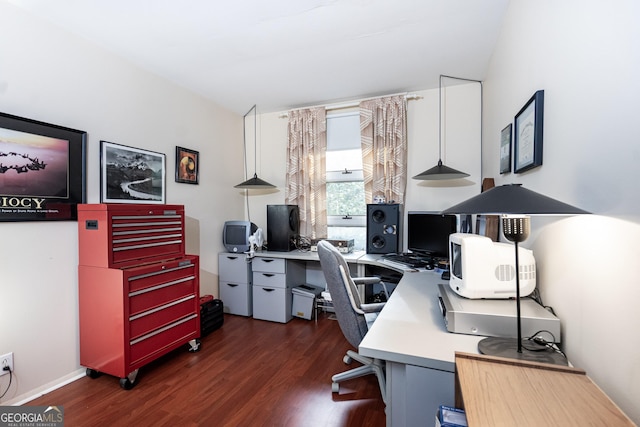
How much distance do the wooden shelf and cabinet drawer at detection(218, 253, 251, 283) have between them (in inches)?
104

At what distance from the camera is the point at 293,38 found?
212 centimetres

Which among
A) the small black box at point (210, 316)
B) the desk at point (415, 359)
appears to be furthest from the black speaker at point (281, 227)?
the desk at point (415, 359)

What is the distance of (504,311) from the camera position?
1.11 m

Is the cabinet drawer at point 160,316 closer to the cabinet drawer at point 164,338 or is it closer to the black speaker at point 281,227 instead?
the cabinet drawer at point 164,338

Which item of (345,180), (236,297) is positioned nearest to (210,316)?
(236,297)

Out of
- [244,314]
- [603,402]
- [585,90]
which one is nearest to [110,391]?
[244,314]

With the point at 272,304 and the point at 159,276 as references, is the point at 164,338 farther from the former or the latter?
the point at 272,304

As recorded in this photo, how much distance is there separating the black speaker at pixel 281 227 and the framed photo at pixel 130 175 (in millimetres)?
1127

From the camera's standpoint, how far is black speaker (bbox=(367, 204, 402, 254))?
9.49 feet

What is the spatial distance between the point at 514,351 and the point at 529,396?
0.31m

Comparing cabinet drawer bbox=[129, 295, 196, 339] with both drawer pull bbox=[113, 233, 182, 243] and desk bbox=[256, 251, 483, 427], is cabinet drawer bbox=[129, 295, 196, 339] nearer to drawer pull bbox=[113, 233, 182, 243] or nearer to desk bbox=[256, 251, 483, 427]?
drawer pull bbox=[113, 233, 182, 243]

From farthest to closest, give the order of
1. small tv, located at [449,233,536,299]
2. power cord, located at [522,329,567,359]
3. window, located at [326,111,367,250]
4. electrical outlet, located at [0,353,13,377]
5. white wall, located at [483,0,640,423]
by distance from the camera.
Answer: window, located at [326,111,367,250] < electrical outlet, located at [0,353,13,377] < small tv, located at [449,233,536,299] < power cord, located at [522,329,567,359] < white wall, located at [483,0,640,423]

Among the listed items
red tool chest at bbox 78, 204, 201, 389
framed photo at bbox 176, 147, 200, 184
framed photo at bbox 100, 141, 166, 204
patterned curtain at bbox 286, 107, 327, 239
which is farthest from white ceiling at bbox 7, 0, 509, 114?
red tool chest at bbox 78, 204, 201, 389

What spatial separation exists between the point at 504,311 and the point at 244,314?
2.70 m
